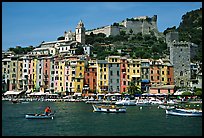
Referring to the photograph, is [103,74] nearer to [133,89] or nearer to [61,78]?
[133,89]

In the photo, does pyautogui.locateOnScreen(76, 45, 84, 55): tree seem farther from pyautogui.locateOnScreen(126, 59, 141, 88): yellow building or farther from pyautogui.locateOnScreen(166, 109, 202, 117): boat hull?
pyautogui.locateOnScreen(166, 109, 202, 117): boat hull

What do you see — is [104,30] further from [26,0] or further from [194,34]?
[26,0]

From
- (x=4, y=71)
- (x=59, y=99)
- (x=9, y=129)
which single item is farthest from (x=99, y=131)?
(x=4, y=71)

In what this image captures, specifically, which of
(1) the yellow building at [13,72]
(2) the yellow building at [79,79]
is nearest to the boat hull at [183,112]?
(2) the yellow building at [79,79]

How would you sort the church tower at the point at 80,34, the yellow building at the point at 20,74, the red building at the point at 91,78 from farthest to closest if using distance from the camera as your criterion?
the church tower at the point at 80,34 < the yellow building at the point at 20,74 < the red building at the point at 91,78

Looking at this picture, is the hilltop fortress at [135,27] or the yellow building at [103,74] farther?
the hilltop fortress at [135,27]

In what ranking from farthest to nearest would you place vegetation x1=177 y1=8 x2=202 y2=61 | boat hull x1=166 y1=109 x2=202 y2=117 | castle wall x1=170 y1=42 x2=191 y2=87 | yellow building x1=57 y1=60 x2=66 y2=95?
vegetation x1=177 y1=8 x2=202 y2=61 < castle wall x1=170 y1=42 x2=191 y2=87 < yellow building x1=57 y1=60 x2=66 y2=95 < boat hull x1=166 y1=109 x2=202 y2=117

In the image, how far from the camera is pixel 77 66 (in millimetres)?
46375

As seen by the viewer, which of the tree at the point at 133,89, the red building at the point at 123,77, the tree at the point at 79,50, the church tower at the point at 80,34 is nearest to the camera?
the tree at the point at 133,89

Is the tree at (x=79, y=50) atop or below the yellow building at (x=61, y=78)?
atop

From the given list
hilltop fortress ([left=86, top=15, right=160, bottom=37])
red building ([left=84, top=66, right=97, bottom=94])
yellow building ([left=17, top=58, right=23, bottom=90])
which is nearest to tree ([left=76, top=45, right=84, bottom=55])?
yellow building ([left=17, top=58, right=23, bottom=90])

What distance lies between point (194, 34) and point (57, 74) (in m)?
37.3

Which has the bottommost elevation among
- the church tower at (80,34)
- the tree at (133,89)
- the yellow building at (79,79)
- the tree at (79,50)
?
the tree at (133,89)

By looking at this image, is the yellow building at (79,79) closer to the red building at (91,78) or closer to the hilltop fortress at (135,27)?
the red building at (91,78)
